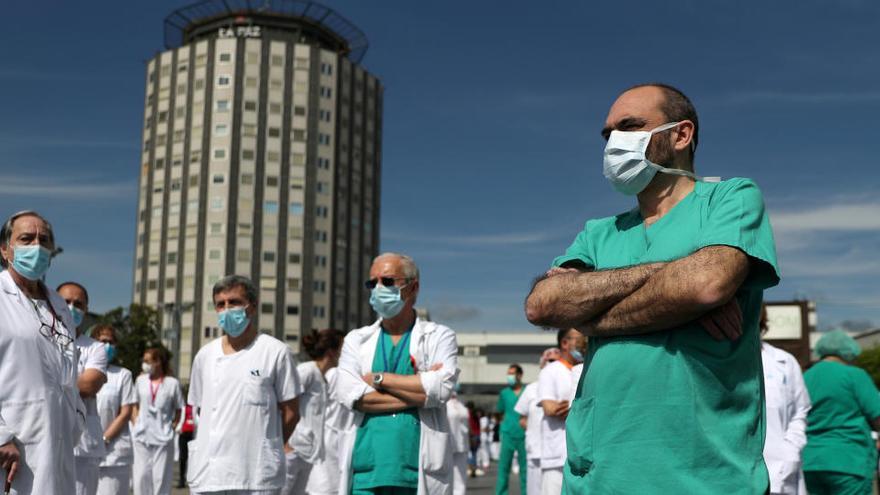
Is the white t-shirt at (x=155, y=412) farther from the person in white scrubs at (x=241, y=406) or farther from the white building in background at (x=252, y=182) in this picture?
the white building in background at (x=252, y=182)

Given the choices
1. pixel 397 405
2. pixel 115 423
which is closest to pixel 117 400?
pixel 115 423

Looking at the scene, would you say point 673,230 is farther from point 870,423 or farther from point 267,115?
point 267,115

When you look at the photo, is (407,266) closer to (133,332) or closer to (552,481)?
(552,481)

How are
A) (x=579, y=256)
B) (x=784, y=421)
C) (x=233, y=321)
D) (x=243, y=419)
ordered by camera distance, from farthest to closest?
(x=784, y=421) < (x=233, y=321) < (x=243, y=419) < (x=579, y=256)

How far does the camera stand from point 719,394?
305 cm

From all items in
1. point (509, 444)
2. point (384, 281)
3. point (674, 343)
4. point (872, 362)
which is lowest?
point (509, 444)

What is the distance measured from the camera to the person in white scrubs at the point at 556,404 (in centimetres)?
902

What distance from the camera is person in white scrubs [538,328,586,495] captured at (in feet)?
29.6

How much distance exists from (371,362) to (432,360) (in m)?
0.38

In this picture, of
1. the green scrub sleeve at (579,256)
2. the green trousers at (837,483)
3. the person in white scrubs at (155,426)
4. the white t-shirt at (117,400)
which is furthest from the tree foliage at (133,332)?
the green scrub sleeve at (579,256)

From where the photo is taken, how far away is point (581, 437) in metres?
3.23

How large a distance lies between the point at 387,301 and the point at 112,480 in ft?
17.2

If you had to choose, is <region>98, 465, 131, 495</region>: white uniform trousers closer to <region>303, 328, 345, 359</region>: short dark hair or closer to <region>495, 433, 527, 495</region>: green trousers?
<region>303, 328, 345, 359</region>: short dark hair

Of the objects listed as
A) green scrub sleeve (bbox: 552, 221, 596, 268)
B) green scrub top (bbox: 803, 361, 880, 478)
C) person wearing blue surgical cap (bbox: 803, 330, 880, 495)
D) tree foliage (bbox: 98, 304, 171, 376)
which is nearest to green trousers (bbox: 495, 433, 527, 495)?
person wearing blue surgical cap (bbox: 803, 330, 880, 495)
